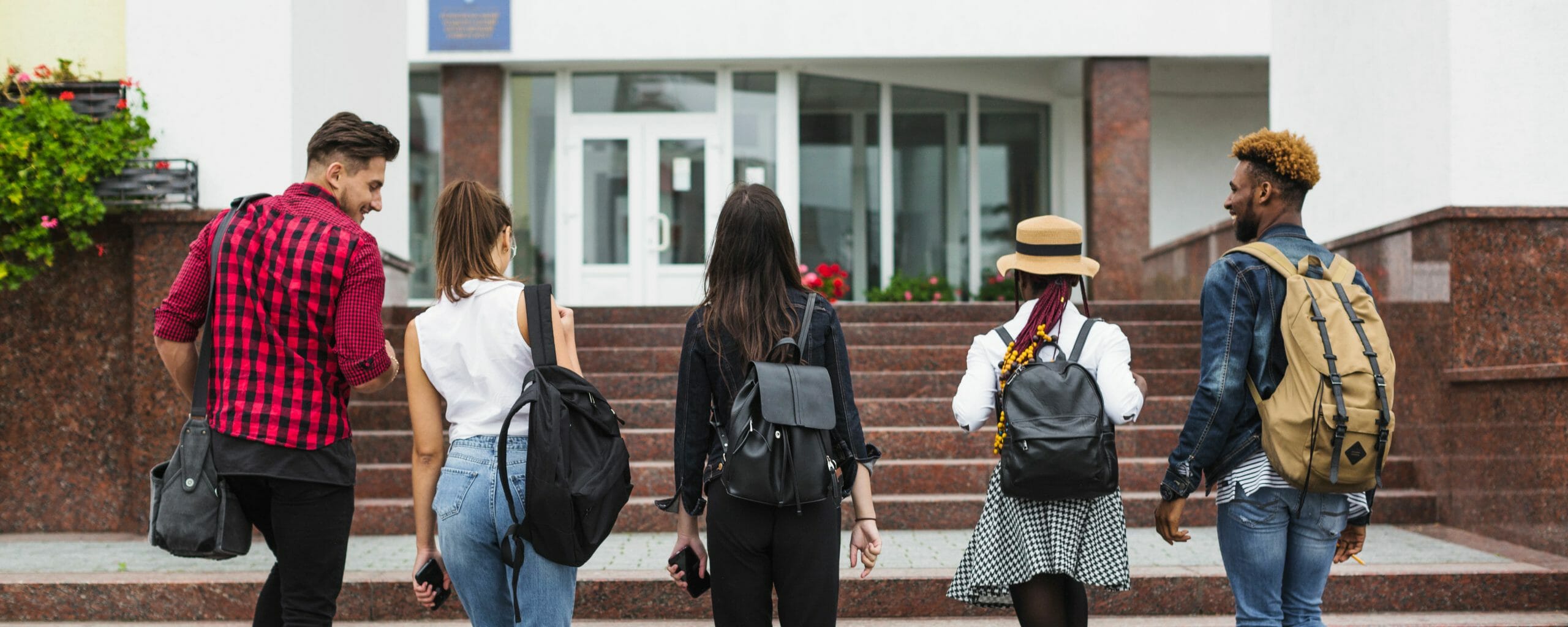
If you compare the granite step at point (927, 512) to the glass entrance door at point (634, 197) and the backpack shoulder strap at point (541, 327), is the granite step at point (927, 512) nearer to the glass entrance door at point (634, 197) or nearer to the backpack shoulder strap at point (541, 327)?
the backpack shoulder strap at point (541, 327)

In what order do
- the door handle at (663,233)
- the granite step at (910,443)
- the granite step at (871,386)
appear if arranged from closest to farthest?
1. the granite step at (910,443)
2. the granite step at (871,386)
3. the door handle at (663,233)

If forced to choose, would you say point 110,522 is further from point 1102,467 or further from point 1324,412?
point 1324,412

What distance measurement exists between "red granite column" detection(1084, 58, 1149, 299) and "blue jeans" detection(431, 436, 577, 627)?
11.6 m

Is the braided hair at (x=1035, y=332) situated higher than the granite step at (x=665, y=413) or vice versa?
the braided hair at (x=1035, y=332)

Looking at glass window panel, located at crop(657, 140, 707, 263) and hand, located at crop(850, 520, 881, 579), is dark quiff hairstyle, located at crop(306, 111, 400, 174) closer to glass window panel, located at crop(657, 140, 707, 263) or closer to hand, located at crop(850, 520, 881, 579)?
hand, located at crop(850, 520, 881, 579)

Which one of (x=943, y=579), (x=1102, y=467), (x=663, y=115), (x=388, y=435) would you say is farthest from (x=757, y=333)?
(x=663, y=115)

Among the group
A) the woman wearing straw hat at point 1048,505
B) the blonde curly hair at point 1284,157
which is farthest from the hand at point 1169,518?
the blonde curly hair at point 1284,157

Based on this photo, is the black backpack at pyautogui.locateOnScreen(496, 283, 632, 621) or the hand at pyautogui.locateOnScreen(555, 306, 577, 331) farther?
the hand at pyautogui.locateOnScreen(555, 306, 577, 331)

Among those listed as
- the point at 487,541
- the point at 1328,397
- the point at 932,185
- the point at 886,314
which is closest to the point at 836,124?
the point at 932,185

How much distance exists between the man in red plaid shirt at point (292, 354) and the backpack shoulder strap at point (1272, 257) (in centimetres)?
230

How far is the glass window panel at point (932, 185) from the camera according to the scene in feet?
50.2

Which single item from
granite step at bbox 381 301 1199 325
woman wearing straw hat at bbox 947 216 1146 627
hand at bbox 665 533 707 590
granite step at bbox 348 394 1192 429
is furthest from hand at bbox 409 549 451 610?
granite step at bbox 381 301 1199 325

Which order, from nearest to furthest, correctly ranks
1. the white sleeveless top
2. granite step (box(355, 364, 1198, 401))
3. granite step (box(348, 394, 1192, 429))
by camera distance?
the white sleeveless top < granite step (box(348, 394, 1192, 429)) < granite step (box(355, 364, 1198, 401))

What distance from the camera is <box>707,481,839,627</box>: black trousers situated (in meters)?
2.95
